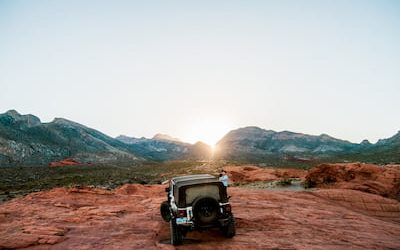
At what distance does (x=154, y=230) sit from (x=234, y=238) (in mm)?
3633

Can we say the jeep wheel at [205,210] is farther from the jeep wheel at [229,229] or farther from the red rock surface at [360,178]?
the red rock surface at [360,178]

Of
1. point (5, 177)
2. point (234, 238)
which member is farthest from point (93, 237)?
point (5, 177)

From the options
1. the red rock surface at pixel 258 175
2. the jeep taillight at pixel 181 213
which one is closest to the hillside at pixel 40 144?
the red rock surface at pixel 258 175

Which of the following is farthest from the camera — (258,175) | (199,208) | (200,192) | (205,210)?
(258,175)

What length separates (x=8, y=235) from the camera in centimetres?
1143

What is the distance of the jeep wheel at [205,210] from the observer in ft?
32.6

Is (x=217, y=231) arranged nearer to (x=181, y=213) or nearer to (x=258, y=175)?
(x=181, y=213)

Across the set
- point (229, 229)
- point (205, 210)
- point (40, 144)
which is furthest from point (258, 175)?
point (40, 144)

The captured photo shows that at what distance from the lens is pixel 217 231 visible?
11.5 m

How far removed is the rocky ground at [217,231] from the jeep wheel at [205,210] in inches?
31.2

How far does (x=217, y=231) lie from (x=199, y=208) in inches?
81.7

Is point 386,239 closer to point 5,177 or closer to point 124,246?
point 124,246

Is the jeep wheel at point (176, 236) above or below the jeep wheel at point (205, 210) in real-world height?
below

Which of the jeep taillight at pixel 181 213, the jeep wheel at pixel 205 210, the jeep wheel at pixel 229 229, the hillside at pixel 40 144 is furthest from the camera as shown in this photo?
the hillside at pixel 40 144
